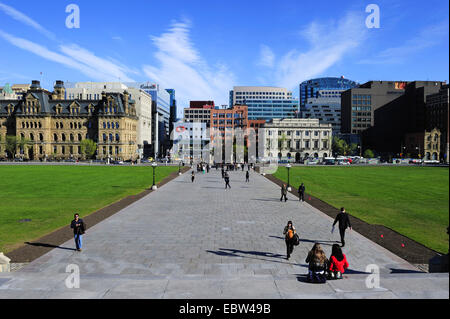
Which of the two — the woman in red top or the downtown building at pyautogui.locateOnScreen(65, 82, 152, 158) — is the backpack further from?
the downtown building at pyautogui.locateOnScreen(65, 82, 152, 158)

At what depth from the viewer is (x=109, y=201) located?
27.4 m

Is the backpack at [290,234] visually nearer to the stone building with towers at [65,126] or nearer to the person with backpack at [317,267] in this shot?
the person with backpack at [317,267]

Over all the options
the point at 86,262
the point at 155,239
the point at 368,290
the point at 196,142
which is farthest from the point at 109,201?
the point at 196,142

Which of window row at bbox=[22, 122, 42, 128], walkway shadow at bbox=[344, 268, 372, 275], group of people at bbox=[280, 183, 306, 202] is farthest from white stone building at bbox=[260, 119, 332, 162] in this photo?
walkway shadow at bbox=[344, 268, 372, 275]

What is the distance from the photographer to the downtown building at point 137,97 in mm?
134625

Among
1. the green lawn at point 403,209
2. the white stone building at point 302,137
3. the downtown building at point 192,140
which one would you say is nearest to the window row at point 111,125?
the downtown building at point 192,140

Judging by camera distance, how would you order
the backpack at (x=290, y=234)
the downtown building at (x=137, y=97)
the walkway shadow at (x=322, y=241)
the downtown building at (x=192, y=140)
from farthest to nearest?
the downtown building at (x=192, y=140) < the downtown building at (x=137, y=97) < the walkway shadow at (x=322, y=241) < the backpack at (x=290, y=234)

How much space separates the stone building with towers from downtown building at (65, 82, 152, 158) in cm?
1437

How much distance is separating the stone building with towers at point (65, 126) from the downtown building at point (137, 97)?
1437cm

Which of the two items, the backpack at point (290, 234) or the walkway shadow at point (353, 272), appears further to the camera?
the backpack at point (290, 234)

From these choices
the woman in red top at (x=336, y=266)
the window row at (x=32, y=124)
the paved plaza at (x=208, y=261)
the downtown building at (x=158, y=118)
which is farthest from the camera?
the downtown building at (x=158, y=118)

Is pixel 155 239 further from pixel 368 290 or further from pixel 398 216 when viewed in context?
pixel 398 216

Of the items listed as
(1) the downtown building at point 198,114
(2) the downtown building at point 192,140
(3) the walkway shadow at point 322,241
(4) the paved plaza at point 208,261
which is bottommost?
(3) the walkway shadow at point 322,241

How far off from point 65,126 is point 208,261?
400 feet
